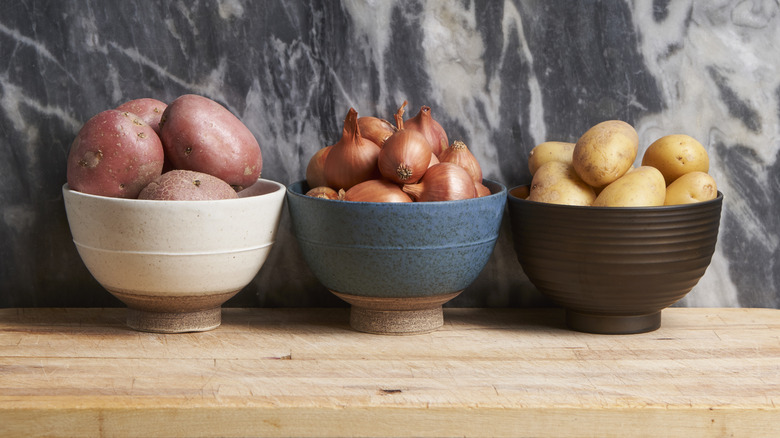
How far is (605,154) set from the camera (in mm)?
1018

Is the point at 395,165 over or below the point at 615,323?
over

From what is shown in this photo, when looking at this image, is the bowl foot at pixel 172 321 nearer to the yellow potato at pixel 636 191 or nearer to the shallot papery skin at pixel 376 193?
the shallot papery skin at pixel 376 193

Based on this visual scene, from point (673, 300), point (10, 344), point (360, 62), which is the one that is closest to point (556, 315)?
point (673, 300)

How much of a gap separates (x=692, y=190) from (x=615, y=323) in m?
0.19

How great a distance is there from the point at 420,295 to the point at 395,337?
0.07 metres

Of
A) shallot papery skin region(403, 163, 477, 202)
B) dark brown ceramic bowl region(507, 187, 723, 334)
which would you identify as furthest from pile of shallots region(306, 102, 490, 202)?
dark brown ceramic bowl region(507, 187, 723, 334)

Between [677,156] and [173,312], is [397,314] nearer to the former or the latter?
[173,312]

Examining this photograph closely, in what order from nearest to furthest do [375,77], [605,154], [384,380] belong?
[384,380] < [605,154] < [375,77]

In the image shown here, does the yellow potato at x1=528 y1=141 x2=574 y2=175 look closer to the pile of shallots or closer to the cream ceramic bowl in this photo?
the pile of shallots

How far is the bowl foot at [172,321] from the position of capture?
3.48ft

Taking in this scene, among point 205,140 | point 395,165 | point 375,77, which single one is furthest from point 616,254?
point 205,140

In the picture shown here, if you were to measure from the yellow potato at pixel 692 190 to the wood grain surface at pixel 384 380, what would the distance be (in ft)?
0.59

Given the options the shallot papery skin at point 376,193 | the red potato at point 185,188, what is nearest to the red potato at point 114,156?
the red potato at point 185,188

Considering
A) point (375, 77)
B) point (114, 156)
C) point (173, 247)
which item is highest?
point (375, 77)
